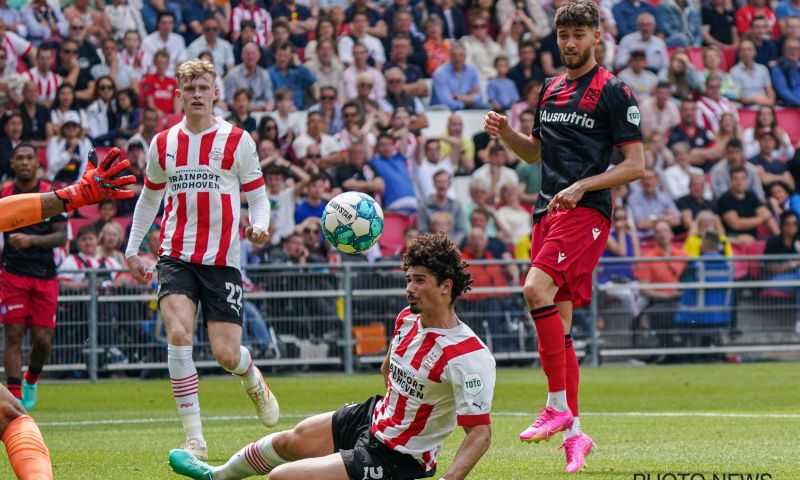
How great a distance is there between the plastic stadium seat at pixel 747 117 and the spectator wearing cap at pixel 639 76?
1.81 meters

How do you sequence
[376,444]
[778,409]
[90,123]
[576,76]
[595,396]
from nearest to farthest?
[376,444] < [576,76] < [778,409] < [595,396] < [90,123]

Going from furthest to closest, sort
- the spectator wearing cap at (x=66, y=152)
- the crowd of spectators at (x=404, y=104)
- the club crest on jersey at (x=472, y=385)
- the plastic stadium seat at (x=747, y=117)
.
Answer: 1. the plastic stadium seat at (x=747, y=117)
2. the crowd of spectators at (x=404, y=104)
3. the spectator wearing cap at (x=66, y=152)
4. the club crest on jersey at (x=472, y=385)

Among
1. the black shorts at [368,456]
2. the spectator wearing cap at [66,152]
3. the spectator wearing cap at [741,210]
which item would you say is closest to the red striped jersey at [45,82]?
the spectator wearing cap at [66,152]

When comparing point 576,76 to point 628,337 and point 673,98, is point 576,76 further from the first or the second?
point 673,98

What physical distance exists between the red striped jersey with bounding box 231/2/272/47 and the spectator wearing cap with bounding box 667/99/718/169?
6949mm

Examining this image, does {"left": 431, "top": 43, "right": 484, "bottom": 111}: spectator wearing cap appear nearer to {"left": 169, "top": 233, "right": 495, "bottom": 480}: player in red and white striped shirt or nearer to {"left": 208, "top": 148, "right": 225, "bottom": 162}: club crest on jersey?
{"left": 208, "top": 148, "right": 225, "bottom": 162}: club crest on jersey

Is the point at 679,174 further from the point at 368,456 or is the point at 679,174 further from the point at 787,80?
the point at 368,456

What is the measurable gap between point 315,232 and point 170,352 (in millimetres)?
9019

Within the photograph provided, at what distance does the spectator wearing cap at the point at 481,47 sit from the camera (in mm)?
22828

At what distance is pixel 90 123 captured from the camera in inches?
779

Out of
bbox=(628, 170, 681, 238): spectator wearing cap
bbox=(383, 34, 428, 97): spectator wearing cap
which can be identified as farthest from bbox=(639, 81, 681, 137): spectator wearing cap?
bbox=(383, 34, 428, 97): spectator wearing cap

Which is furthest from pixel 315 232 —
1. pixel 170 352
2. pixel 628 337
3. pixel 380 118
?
pixel 170 352

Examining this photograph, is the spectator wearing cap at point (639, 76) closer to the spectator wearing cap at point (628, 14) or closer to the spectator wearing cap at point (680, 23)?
the spectator wearing cap at point (628, 14)

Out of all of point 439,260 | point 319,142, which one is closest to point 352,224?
point 439,260
